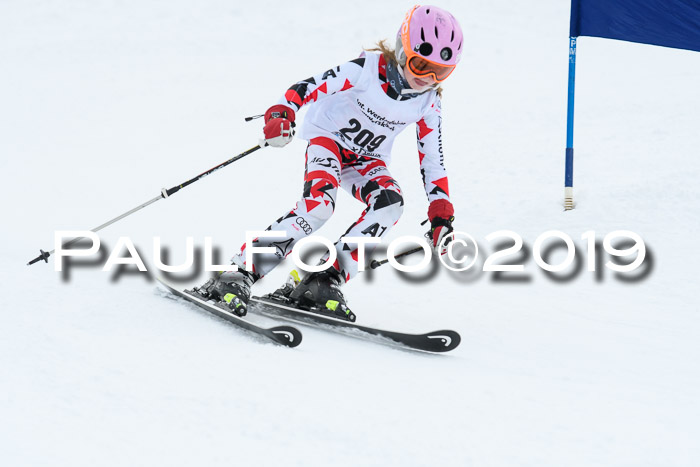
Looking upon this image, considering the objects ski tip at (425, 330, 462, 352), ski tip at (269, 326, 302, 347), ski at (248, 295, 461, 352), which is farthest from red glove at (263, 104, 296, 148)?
ski tip at (425, 330, 462, 352)

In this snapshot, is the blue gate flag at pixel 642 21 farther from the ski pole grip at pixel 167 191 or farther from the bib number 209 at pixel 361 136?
the ski pole grip at pixel 167 191

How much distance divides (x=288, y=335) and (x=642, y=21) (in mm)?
5393

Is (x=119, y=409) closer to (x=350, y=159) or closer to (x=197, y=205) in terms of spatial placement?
(x=350, y=159)

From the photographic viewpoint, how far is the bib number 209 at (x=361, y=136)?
444 cm

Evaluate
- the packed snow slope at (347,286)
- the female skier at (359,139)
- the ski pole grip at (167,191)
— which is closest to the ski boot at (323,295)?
the female skier at (359,139)

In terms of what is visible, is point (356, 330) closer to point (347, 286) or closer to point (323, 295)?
point (323, 295)

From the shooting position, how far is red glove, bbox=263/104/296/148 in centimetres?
387

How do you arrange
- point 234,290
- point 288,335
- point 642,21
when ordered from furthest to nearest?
point 642,21 < point 234,290 < point 288,335

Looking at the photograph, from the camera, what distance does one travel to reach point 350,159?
180 inches

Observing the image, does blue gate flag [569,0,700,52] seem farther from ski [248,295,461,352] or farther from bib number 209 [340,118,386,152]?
ski [248,295,461,352]

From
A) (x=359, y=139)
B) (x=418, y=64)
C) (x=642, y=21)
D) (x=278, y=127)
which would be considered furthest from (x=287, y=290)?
(x=642, y=21)

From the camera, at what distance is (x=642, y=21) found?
7160 millimetres

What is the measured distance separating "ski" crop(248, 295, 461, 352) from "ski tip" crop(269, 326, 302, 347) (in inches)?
24.5

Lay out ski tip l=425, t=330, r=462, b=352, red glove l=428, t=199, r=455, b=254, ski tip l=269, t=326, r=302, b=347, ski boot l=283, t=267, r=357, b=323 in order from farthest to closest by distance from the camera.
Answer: ski boot l=283, t=267, r=357, b=323, red glove l=428, t=199, r=455, b=254, ski tip l=425, t=330, r=462, b=352, ski tip l=269, t=326, r=302, b=347
